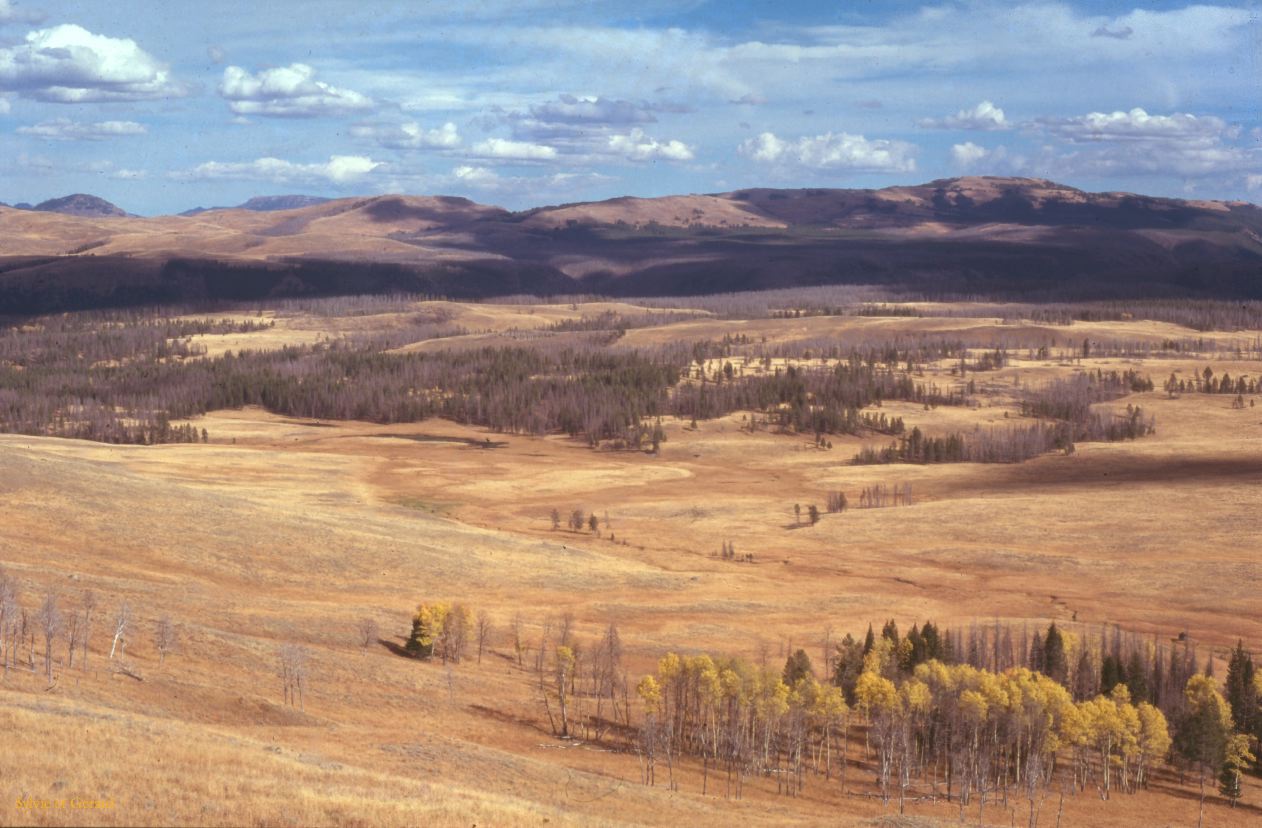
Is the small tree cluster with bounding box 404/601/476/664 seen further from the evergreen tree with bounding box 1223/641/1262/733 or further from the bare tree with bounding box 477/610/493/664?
the evergreen tree with bounding box 1223/641/1262/733

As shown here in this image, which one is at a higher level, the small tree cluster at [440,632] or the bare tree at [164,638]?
the bare tree at [164,638]

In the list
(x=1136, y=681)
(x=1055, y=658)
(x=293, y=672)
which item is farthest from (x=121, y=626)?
(x=1136, y=681)

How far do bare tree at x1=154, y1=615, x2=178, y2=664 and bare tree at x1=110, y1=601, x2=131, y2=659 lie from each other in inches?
55.9

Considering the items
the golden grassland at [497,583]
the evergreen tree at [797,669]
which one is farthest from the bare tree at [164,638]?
the evergreen tree at [797,669]

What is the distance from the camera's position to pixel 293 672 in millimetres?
61094

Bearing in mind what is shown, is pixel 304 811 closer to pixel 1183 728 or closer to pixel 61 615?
pixel 61 615

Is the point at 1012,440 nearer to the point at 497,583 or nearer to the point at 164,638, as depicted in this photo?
the point at 497,583

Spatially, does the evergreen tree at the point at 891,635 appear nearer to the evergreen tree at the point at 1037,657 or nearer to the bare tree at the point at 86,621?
the evergreen tree at the point at 1037,657

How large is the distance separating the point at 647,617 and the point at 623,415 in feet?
371

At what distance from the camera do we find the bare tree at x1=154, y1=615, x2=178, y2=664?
6128cm

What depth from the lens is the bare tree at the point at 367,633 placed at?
7123 cm

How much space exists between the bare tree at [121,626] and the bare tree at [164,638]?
142 cm

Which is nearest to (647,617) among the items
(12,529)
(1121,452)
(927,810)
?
(927,810)

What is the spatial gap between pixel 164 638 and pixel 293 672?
616 cm
